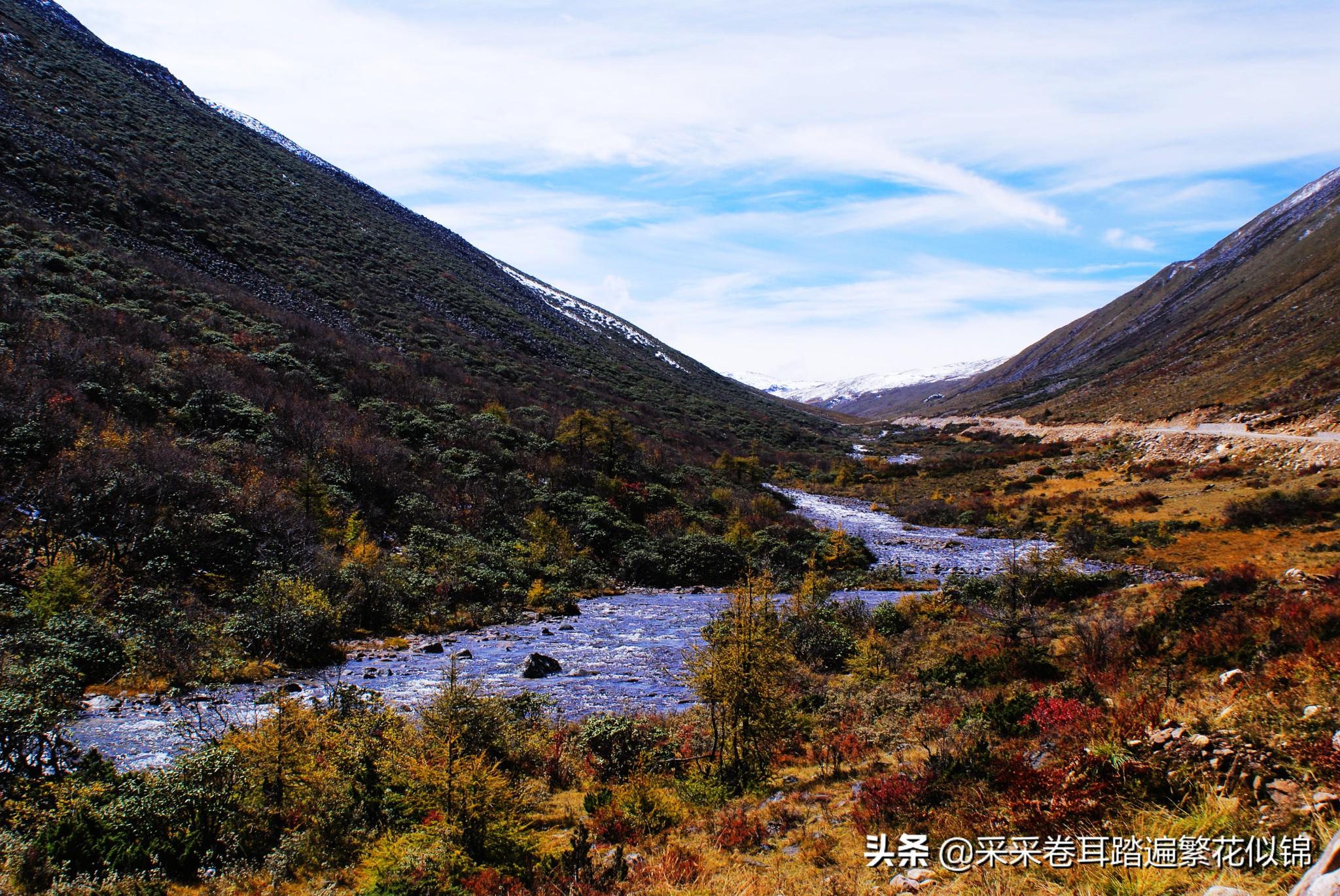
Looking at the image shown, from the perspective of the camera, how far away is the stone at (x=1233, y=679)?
6863mm

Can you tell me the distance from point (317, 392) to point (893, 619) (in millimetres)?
24114

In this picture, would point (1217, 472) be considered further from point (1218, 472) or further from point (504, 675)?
point (504, 675)

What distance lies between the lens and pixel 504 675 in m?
13.2

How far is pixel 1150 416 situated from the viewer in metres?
58.8

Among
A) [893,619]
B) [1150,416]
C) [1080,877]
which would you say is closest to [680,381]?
[1150,416]

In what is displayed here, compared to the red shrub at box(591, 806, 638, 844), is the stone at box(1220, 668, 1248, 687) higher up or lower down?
higher up

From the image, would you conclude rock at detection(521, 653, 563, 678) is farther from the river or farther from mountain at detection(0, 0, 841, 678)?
mountain at detection(0, 0, 841, 678)

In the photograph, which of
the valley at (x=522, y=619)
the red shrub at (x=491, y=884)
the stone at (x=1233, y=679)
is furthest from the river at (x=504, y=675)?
the stone at (x=1233, y=679)

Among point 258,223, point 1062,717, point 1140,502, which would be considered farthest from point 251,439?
point 1140,502

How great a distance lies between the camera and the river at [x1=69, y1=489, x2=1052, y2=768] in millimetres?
8688

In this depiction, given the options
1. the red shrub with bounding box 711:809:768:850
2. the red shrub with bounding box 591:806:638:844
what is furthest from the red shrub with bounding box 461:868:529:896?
the red shrub with bounding box 711:809:768:850

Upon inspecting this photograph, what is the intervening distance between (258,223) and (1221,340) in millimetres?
102882

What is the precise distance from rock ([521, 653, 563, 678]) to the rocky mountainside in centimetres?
2604

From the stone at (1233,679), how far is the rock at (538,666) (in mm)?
11155
